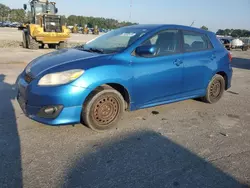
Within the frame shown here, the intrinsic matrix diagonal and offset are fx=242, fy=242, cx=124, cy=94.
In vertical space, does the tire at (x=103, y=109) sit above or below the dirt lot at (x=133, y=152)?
above

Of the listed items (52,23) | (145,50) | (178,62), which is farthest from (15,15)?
(145,50)

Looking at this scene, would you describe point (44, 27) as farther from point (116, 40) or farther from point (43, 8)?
point (116, 40)

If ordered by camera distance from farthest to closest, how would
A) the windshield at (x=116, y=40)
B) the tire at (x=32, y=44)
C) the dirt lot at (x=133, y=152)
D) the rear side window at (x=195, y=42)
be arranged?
the tire at (x=32, y=44) → the rear side window at (x=195, y=42) → the windshield at (x=116, y=40) → the dirt lot at (x=133, y=152)

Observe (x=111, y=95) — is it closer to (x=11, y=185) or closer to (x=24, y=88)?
(x=24, y=88)

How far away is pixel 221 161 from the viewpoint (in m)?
3.03

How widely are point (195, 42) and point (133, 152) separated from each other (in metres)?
2.77

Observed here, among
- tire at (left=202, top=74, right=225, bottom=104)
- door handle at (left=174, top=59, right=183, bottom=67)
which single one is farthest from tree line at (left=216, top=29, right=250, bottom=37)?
door handle at (left=174, top=59, right=183, bottom=67)

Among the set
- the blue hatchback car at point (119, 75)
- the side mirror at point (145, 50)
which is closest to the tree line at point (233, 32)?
the blue hatchback car at point (119, 75)

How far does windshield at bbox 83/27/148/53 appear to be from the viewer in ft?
13.2

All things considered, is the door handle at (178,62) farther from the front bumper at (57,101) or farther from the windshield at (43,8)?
the windshield at (43,8)

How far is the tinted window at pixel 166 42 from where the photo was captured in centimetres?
417

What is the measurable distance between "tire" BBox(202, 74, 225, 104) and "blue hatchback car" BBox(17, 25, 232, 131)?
0.30ft

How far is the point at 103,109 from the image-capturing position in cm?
371

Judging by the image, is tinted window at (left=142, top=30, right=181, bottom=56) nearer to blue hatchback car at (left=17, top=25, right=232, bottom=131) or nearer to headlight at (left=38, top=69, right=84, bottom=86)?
blue hatchback car at (left=17, top=25, right=232, bottom=131)
